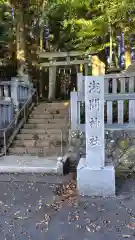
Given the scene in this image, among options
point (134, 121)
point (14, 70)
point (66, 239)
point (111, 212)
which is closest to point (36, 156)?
point (134, 121)

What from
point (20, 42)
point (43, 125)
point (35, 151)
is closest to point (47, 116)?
point (43, 125)

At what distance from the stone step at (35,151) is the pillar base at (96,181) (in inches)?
Answer: 127

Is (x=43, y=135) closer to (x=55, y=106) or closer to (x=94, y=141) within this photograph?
(x=55, y=106)

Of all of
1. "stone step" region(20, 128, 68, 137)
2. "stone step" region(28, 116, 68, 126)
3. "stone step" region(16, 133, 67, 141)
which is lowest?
"stone step" region(16, 133, 67, 141)

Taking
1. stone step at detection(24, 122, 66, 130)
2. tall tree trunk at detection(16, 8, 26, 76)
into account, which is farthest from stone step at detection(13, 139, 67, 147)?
tall tree trunk at detection(16, 8, 26, 76)

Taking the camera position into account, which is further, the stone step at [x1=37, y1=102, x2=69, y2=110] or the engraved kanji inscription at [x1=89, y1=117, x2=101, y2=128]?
the stone step at [x1=37, y1=102, x2=69, y2=110]

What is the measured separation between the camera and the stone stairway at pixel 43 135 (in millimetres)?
8422

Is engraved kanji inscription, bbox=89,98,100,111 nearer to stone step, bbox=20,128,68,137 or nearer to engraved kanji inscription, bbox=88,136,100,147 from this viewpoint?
engraved kanji inscription, bbox=88,136,100,147

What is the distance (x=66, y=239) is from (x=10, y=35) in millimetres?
12166

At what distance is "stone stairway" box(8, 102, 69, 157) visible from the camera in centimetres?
842

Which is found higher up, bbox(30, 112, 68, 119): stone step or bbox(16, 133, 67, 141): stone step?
bbox(30, 112, 68, 119): stone step

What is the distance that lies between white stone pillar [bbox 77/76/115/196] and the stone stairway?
2.83m

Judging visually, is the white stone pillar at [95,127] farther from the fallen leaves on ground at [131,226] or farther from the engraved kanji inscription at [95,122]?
the fallen leaves on ground at [131,226]

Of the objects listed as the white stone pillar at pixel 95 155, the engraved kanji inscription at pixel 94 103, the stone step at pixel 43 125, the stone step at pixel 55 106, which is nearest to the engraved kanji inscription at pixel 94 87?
the white stone pillar at pixel 95 155
